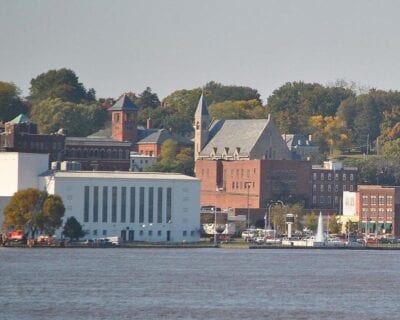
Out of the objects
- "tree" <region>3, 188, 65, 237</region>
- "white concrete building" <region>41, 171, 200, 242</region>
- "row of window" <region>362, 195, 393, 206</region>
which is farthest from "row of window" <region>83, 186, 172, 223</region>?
"row of window" <region>362, 195, 393, 206</region>

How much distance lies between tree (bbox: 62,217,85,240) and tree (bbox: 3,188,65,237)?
7.37 ft

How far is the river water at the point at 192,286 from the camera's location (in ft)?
260

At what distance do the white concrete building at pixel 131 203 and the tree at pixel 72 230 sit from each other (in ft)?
7.21

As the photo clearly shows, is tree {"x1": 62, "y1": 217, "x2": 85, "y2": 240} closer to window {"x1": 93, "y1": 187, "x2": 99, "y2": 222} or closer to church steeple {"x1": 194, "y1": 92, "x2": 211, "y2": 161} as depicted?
window {"x1": 93, "y1": 187, "x2": 99, "y2": 222}

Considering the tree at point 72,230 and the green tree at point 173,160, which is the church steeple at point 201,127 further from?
the tree at point 72,230

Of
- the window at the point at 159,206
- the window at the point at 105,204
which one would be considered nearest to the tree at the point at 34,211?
the window at the point at 105,204

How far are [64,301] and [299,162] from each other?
305ft

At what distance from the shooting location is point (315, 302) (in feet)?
276

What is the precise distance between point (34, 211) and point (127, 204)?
10279mm

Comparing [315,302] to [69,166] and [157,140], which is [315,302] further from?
[157,140]

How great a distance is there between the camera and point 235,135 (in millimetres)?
185500

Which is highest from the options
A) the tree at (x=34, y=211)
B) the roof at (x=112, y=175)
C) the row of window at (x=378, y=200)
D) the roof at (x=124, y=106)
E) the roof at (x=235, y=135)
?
the roof at (x=124, y=106)

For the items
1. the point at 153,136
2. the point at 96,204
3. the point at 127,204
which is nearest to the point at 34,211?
the point at 96,204

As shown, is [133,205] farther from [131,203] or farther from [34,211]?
[34,211]
